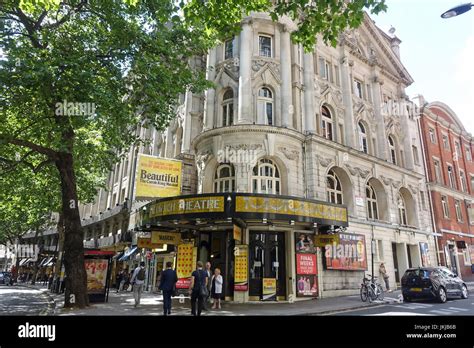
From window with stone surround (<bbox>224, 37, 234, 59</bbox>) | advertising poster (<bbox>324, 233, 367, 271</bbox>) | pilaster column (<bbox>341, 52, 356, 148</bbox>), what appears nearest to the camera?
advertising poster (<bbox>324, 233, 367, 271</bbox>)

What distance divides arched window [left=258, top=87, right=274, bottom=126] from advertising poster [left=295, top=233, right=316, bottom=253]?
6.82 metres

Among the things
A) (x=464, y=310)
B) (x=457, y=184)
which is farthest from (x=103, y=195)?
(x=457, y=184)

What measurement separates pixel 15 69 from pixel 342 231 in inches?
713

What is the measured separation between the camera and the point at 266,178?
743 inches

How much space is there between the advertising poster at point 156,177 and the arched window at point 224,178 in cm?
234

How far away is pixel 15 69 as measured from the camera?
11695 mm

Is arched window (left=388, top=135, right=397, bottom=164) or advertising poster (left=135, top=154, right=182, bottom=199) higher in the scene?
arched window (left=388, top=135, right=397, bottom=164)

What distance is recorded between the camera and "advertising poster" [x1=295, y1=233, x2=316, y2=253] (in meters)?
18.2

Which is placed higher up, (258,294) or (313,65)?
(313,65)

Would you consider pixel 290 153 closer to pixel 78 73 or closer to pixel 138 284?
pixel 138 284

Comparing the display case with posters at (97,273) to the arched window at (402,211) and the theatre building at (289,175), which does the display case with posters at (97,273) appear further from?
the arched window at (402,211)

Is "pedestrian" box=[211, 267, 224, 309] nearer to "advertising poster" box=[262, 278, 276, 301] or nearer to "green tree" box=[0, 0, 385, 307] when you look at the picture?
"advertising poster" box=[262, 278, 276, 301]

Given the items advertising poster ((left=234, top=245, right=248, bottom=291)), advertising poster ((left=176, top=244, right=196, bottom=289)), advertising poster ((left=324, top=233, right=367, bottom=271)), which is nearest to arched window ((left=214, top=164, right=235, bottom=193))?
advertising poster ((left=176, top=244, right=196, bottom=289))
